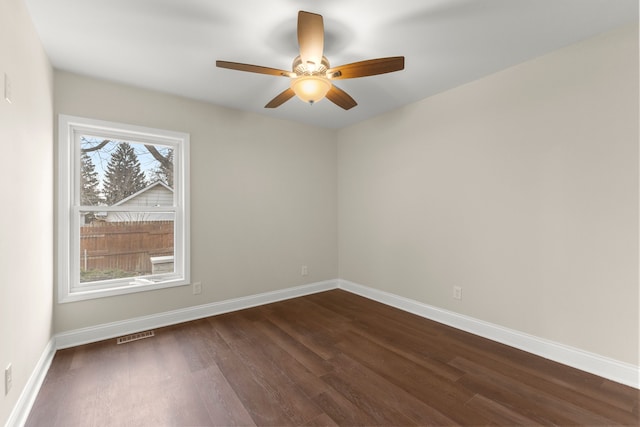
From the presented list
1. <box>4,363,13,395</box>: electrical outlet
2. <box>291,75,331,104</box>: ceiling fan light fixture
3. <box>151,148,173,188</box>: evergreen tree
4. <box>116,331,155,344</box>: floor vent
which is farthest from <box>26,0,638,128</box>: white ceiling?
<box>116,331,155,344</box>: floor vent

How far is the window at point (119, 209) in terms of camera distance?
2.55m

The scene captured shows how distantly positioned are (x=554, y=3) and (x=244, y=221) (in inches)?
131

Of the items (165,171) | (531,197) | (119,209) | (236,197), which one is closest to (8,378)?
Result: (119,209)

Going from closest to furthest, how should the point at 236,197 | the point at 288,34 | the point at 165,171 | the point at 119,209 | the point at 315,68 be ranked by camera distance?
the point at 315,68 → the point at 288,34 → the point at 119,209 → the point at 165,171 → the point at 236,197

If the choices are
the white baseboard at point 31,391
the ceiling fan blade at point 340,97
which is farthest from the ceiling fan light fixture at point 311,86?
the white baseboard at point 31,391

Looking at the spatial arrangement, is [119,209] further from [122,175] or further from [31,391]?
[31,391]

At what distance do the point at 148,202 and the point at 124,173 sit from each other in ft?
1.19

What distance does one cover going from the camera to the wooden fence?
8.85 ft

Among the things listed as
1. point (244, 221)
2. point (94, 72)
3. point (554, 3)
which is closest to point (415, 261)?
point (244, 221)

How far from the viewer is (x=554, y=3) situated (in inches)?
68.8

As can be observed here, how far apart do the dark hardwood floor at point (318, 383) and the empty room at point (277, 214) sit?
0.02m

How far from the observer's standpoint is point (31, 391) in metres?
1.81

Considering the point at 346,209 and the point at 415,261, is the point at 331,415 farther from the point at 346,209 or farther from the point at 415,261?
the point at 346,209

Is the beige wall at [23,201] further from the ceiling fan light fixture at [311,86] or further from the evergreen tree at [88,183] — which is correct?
the ceiling fan light fixture at [311,86]
